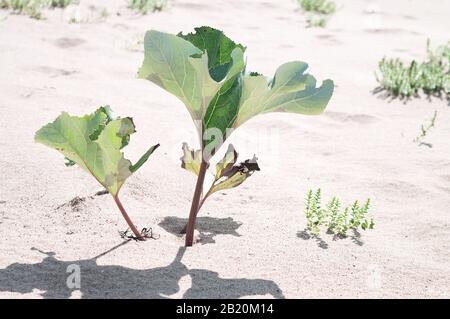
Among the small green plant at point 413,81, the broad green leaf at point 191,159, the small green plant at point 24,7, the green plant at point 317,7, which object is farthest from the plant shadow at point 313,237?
the green plant at point 317,7

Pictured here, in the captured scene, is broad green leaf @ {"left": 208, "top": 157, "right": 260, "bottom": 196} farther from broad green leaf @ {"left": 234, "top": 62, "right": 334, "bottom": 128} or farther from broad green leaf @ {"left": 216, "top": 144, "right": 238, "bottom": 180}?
broad green leaf @ {"left": 234, "top": 62, "right": 334, "bottom": 128}

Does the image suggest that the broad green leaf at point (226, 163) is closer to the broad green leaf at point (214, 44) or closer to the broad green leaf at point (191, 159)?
the broad green leaf at point (191, 159)

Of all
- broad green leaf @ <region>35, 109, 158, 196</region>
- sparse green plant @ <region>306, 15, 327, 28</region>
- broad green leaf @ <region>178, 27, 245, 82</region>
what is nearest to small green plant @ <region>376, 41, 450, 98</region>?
sparse green plant @ <region>306, 15, 327, 28</region>

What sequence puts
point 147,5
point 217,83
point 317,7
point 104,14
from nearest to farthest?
point 217,83 < point 104,14 < point 147,5 < point 317,7

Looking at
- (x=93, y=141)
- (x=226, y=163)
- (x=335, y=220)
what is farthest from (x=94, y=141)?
(x=335, y=220)

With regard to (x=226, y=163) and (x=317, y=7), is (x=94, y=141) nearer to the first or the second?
(x=226, y=163)

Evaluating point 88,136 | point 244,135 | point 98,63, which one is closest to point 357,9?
point 98,63
